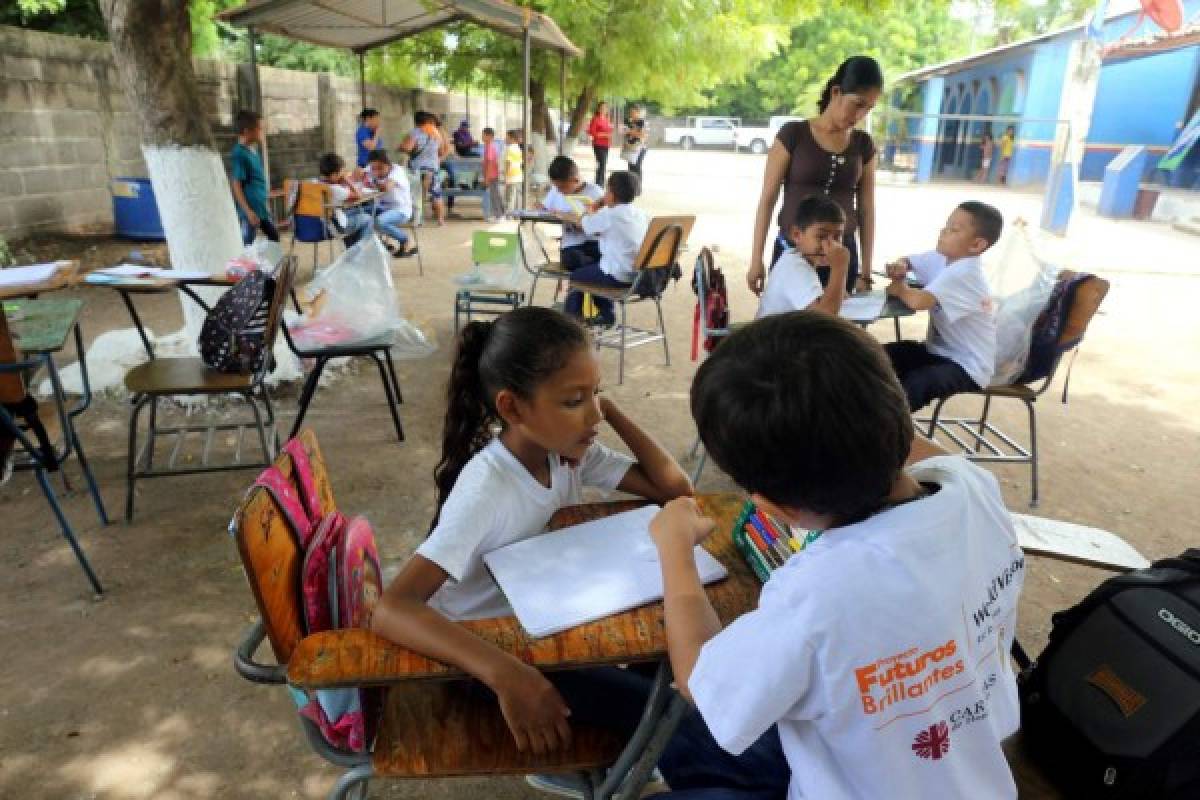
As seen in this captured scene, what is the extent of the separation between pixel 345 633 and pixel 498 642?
0.77 feet

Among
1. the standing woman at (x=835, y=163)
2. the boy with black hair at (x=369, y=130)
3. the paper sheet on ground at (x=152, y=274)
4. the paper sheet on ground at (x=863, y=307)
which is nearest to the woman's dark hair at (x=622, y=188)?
the standing woman at (x=835, y=163)

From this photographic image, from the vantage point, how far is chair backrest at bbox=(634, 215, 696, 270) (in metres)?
4.77

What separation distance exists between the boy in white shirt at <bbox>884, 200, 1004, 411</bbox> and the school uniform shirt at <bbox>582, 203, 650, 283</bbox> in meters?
2.06

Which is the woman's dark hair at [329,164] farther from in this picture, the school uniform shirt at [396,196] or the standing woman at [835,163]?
the standing woman at [835,163]

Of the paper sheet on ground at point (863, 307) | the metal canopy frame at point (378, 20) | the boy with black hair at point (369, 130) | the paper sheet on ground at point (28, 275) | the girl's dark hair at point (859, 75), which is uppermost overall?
the metal canopy frame at point (378, 20)

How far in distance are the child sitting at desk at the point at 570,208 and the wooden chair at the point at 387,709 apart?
14.7ft

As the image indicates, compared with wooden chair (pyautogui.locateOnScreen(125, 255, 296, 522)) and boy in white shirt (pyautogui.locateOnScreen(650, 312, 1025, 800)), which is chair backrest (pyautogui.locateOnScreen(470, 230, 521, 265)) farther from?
boy in white shirt (pyautogui.locateOnScreen(650, 312, 1025, 800))

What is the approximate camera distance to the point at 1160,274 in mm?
9062

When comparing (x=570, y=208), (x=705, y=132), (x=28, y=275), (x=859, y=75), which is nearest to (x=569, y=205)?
(x=570, y=208)

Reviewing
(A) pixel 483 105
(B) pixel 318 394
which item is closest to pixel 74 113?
(B) pixel 318 394

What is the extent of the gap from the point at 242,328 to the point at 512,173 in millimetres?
9900

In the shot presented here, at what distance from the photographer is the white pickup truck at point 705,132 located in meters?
34.0

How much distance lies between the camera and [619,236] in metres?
5.19

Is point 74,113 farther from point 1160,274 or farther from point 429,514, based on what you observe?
point 1160,274
